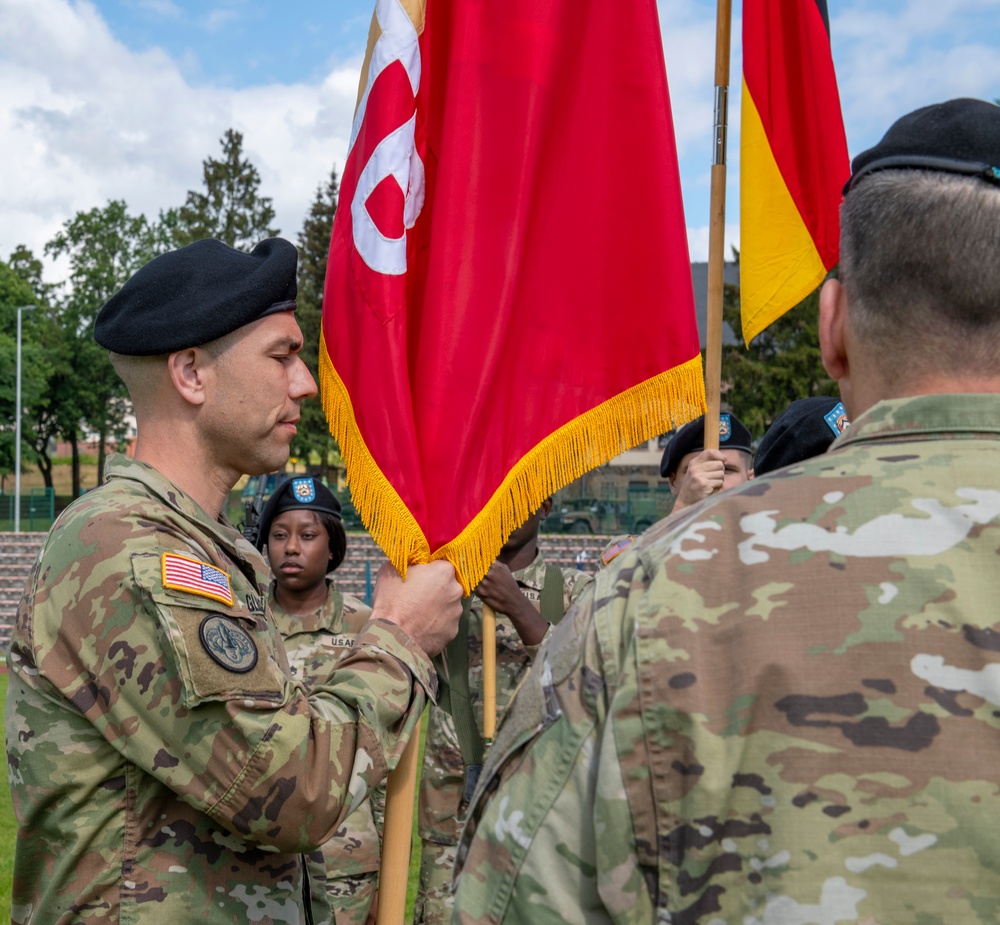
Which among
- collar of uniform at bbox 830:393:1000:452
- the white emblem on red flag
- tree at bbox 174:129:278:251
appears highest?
tree at bbox 174:129:278:251

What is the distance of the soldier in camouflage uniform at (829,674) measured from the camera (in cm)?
120

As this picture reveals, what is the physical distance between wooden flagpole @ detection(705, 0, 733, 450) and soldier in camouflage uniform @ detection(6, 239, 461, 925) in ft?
4.16

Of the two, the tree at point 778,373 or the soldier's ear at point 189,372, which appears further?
the tree at point 778,373

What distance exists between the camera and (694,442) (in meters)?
5.13

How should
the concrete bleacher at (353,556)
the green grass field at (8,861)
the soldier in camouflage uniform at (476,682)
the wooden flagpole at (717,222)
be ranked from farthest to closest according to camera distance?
1. the concrete bleacher at (353,556)
2. the green grass field at (8,861)
3. the soldier in camouflage uniform at (476,682)
4. the wooden flagpole at (717,222)

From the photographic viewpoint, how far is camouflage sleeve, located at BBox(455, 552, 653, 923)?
4.17 ft

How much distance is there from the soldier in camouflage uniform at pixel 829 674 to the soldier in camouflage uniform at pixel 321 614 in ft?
11.5

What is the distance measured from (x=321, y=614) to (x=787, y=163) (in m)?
3.15

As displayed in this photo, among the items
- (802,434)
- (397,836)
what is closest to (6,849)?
(397,836)

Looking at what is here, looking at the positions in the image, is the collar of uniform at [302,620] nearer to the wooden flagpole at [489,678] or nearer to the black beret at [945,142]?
the wooden flagpole at [489,678]

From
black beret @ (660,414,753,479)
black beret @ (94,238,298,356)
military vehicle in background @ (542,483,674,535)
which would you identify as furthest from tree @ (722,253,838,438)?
black beret @ (94,238,298,356)

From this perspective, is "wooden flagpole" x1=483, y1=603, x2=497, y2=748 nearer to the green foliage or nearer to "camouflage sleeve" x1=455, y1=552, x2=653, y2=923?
"camouflage sleeve" x1=455, y1=552, x2=653, y2=923

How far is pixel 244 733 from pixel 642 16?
7.93 ft

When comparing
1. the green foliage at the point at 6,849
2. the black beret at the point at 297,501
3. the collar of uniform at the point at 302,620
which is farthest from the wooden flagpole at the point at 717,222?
the green foliage at the point at 6,849
